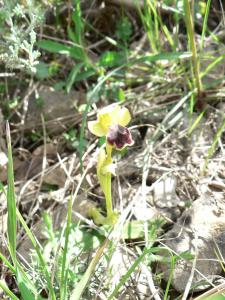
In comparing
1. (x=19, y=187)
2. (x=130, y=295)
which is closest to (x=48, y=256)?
(x=130, y=295)

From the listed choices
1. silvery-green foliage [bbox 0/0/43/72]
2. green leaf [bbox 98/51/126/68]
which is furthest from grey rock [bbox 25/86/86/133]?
silvery-green foliage [bbox 0/0/43/72]

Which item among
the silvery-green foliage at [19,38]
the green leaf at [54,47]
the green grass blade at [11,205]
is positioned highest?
the silvery-green foliage at [19,38]

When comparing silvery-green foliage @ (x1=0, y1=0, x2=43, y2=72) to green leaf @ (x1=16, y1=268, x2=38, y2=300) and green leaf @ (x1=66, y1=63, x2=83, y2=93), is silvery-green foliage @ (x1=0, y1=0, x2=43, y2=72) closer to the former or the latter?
green leaf @ (x1=66, y1=63, x2=83, y2=93)

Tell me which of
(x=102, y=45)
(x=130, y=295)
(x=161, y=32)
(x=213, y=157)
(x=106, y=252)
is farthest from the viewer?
(x=102, y=45)

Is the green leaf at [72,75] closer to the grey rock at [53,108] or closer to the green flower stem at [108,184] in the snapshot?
the grey rock at [53,108]

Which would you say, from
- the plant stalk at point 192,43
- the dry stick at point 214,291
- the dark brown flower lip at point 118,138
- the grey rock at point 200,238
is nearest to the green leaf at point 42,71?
the plant stalk at point 192,43

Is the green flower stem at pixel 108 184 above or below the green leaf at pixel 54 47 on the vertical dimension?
below

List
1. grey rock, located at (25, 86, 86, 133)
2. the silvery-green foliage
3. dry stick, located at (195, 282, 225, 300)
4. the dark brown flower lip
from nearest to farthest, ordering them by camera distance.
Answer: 1. dry stick, located at (195, 282, 225, 300)
2. the dark brown flower lip
3. the silvery-green foliage
4. grey rock, located at (25, 86, 86, 133)

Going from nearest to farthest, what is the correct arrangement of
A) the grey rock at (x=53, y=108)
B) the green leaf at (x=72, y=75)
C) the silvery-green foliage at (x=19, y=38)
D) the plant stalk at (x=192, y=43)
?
the silvery-green foliage at (x=19, y=38) < the plant stalk at (x=192, y=43) < the green leaf at (x=72, y=75) < the grey rock at (x=53, y=108)

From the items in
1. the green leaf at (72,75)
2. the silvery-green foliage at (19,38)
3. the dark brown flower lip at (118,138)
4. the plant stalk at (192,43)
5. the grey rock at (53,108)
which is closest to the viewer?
the dark brown flower lip at (118,138)

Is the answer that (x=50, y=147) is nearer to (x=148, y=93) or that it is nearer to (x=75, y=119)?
(x=75, y=119)

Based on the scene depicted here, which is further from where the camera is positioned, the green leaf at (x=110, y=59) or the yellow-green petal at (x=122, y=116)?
the green leaf at (x=110, y=59)
